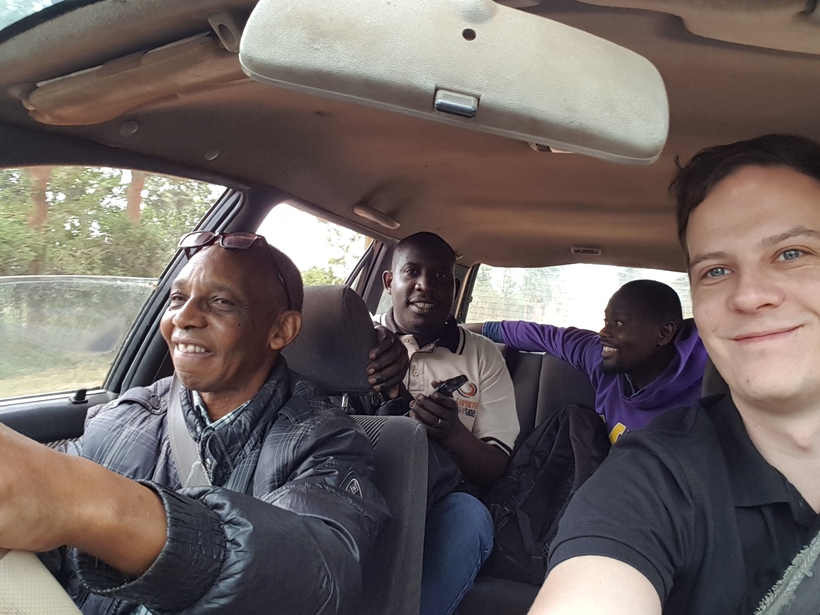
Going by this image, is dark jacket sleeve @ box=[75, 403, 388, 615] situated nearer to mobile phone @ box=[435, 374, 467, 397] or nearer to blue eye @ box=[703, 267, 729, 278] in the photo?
blue eye @ box=[703, 267, 729, 278]

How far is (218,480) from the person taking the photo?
4.58ft

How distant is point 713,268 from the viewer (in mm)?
1146

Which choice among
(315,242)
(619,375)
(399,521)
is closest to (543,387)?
(619,375)

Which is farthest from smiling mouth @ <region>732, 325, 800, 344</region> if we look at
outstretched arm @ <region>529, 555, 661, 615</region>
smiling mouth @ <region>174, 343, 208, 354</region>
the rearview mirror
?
smiling mouth @ <region>174, 343, 208, 354</region>

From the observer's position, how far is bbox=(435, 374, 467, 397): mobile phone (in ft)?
7.36

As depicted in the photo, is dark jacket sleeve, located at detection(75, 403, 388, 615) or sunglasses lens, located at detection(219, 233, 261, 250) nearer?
dark jacket sleeve, located at detection(75, 403, 388, 615)

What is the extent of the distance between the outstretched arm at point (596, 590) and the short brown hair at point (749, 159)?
648 millimetres

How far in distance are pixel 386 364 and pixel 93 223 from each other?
0.95m

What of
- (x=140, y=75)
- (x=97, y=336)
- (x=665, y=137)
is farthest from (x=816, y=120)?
(x=97, y=336)

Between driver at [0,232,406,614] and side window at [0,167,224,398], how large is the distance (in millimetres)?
323

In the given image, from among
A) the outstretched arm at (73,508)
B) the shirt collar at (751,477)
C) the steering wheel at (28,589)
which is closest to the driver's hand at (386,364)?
the shirt collar at (751,477)

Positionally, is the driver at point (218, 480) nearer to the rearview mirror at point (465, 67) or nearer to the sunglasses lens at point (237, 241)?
the sunglasses lens at point (237, 241)

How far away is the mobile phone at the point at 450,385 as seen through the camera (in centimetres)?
224

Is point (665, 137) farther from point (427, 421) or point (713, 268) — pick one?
point (427, 421)
